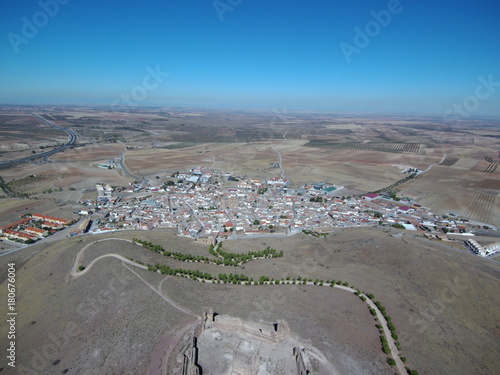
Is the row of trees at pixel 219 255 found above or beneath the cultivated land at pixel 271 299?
beneath

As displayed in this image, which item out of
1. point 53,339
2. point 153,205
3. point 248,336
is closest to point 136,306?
point 53,339

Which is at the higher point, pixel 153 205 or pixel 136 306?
pixel 136 306

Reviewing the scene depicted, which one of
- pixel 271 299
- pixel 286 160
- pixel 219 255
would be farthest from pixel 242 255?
pixel 286 160

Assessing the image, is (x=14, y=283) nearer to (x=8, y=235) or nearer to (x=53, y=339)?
(x=53, y=339)

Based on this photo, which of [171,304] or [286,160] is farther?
[286,160]

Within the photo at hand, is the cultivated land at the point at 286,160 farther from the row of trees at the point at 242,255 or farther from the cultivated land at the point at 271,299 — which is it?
the row of trees at the point at 242,255

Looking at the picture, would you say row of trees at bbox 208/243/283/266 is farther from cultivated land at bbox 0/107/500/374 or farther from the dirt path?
the dirt path

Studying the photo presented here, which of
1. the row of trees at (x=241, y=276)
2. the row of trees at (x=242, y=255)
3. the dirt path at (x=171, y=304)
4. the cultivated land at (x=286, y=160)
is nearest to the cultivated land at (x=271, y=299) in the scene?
the dirt path at (x=171, y=304)

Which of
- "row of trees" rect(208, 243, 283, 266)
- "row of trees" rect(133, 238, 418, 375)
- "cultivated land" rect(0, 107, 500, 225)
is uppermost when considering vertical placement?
"row of trees" rect(133, 238, 418, 375)

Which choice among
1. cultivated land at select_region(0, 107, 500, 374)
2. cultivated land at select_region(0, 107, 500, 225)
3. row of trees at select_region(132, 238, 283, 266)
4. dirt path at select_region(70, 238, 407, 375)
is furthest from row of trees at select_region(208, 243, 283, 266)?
cultivated land at select_region(0, 107, 500, 225)

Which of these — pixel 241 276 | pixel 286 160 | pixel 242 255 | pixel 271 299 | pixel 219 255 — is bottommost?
pixel 286 160

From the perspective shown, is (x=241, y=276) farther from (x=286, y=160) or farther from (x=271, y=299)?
(x=286, y=160)
